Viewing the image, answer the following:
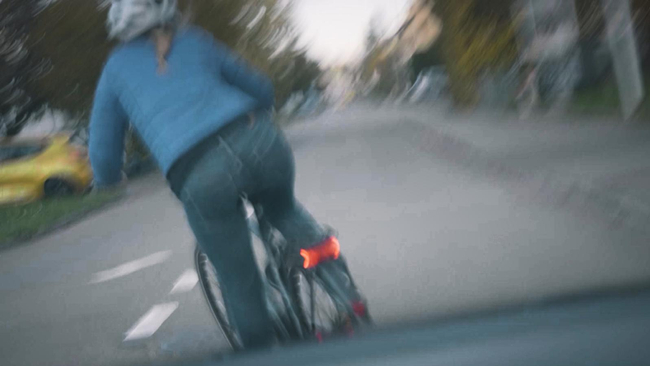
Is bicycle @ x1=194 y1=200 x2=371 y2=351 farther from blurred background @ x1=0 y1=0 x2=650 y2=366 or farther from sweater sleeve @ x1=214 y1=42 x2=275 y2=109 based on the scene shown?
sweater sleeve @ x1=214 y1=42 x2=275 y2=109

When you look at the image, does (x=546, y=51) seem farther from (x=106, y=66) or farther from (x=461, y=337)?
(x=106, y=66)

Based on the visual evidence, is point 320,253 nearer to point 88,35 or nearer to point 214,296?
point 214,296

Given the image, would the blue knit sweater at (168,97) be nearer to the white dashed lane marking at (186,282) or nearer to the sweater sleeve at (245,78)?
the sweater sleeve at (245,78)

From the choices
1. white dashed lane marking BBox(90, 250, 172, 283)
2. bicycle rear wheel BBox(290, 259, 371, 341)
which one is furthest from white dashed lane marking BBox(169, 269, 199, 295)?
bicycle rear wheel BBox(290, 259, 371, 341)

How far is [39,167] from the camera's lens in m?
2.44

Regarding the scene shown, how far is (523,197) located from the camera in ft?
14.8

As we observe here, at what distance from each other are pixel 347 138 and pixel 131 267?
3.43 ft

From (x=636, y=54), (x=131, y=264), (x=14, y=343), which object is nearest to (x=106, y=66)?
(x=131, y=264)

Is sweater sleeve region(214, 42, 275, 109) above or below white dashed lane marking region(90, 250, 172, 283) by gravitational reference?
above

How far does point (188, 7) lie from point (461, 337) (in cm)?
141

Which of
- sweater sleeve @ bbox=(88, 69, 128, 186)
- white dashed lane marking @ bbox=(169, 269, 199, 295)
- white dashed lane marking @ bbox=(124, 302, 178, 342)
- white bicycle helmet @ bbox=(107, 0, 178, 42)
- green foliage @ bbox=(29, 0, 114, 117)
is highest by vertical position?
white bicycle helmet @ bbox=(107, 0, 178, 42)

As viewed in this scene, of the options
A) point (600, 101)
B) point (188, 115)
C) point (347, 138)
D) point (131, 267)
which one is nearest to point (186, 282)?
point (131, 267)

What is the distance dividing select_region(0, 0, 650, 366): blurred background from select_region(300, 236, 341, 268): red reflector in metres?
0.13

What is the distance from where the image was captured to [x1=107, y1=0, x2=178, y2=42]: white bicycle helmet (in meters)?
2.22
